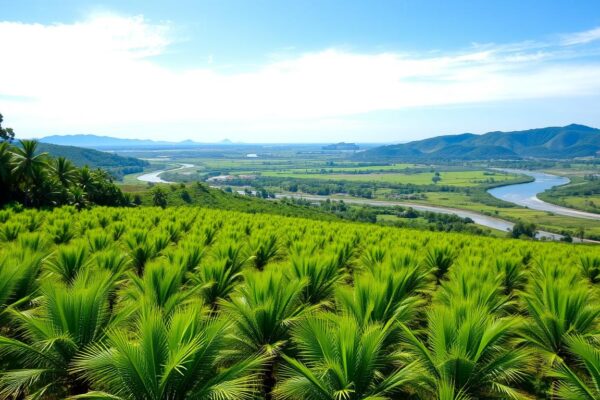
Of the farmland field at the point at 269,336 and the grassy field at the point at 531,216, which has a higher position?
the farmland field at the point at 269,336

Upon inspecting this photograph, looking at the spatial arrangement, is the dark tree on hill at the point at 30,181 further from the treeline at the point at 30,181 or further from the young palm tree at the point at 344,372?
the young palm tree at the point at 344,372

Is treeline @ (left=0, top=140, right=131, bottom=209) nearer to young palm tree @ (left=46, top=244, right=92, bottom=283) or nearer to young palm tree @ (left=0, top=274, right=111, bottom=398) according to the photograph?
young palm tree @ (left=46, top=244, right=92, bottom=283)

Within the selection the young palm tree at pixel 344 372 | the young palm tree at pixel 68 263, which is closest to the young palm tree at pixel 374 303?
the young palm tree at pixel 344 372

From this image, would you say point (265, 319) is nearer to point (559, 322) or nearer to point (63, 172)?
point (559, 322)

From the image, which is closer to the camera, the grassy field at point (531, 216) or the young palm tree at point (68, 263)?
the young palm tree at point (68, 263)

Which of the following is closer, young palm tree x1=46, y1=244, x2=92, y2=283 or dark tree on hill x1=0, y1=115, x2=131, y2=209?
young palm tree x1=46, y1=244, x2=92, y2=283

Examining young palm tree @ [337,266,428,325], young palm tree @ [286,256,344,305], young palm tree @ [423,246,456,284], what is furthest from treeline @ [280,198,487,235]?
young palm tree @ [337,266,428,325]

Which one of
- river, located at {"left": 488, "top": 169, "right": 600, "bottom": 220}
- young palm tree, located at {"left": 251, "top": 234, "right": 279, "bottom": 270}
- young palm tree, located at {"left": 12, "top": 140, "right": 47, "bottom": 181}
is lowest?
river, located at {"left": 488, "top": 169, "right": 600, "bottom": 220}
